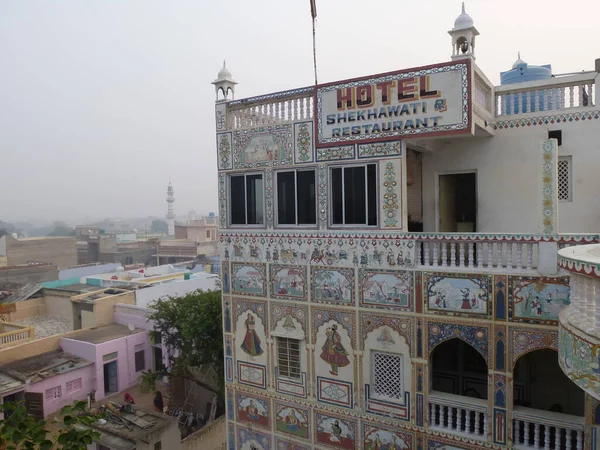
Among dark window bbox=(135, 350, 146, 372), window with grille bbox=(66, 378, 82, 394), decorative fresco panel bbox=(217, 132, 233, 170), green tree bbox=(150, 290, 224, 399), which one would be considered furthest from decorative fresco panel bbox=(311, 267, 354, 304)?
dark window bbox=(135, 350, 146, 372)

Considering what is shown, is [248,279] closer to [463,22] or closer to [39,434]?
[39,434]

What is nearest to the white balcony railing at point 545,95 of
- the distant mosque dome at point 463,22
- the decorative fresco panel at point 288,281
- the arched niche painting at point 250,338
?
the distant mosque dome at point 463,22

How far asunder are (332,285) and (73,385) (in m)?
14.9

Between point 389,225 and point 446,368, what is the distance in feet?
11.8

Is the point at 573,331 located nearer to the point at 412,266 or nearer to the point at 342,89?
the point at 412,266

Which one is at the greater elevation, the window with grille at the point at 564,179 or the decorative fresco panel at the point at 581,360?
the window with grille at the point at 564,179

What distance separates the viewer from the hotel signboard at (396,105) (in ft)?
25.8

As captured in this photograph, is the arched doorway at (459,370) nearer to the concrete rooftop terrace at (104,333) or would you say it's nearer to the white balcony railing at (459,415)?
the white balcony railing at (459,415)

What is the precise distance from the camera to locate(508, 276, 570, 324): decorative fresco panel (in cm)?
708

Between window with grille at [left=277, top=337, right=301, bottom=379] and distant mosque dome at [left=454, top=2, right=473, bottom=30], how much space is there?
673 cm

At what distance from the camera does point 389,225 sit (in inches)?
334

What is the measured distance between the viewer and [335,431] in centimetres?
925

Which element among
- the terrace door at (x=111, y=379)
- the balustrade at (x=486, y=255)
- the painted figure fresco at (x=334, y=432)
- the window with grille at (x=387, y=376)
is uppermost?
the balustrade at (x=486, y=255)

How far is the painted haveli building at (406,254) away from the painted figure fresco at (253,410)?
45 mm
